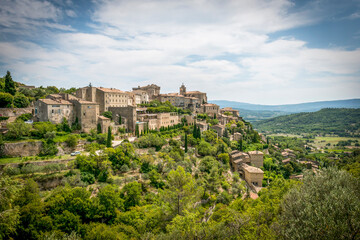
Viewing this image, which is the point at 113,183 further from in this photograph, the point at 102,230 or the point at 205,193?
the point at 205,193

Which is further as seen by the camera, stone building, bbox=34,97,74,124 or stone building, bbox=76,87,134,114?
stone building, bbox=76,87,134,114

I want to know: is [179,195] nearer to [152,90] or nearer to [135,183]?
[135,183]

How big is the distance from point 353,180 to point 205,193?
1944 centimetres

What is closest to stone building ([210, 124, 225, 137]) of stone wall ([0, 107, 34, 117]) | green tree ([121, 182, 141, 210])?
green tree ([121, 182, 141, 210])

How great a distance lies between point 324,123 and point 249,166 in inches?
6621

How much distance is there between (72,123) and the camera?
37.6m

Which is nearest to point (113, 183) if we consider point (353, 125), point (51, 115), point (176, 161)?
point (176, 161)

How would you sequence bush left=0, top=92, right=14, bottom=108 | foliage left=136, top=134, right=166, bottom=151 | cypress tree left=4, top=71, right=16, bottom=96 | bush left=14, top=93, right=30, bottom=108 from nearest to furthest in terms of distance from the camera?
1. bush left=0, top=92, right=14, bottom=108
2. bush left=14, top=93, right=30, bottom=108
3. foliage left=136, top=134, right=166, bottom=151
4. cypress tree left=4, top=71, right=16, bottom=96

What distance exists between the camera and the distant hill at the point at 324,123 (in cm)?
14075

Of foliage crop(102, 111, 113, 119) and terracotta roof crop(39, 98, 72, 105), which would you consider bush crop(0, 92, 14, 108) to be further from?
foliage crop(102, 111, 113, 119)

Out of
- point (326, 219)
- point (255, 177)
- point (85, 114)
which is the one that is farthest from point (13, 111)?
point (255, 177)

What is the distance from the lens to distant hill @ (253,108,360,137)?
462 feet

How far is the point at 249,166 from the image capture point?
4062cm

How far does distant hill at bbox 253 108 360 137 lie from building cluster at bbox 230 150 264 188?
126719 millimetres
